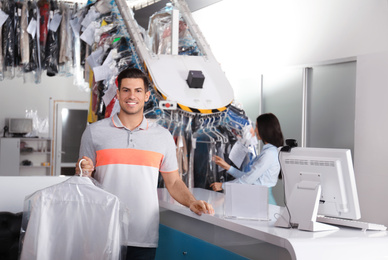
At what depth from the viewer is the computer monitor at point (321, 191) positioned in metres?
2.62

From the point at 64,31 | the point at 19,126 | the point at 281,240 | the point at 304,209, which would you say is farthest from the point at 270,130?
the point at 19,126

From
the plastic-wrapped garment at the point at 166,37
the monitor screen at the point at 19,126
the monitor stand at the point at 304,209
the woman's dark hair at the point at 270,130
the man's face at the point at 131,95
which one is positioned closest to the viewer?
the monitor stand at the point at 304,209

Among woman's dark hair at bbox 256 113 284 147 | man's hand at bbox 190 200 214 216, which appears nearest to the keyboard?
man's hand at bbox 190 200 214 216

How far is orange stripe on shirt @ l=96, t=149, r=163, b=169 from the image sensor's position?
2.97 metres

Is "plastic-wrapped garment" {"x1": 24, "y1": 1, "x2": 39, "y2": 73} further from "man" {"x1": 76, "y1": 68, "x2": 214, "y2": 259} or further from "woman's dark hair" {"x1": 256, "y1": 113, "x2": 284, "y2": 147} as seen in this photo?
"man" {"x1": 76, "y1": 68, "x2": 214, "y2": 259}

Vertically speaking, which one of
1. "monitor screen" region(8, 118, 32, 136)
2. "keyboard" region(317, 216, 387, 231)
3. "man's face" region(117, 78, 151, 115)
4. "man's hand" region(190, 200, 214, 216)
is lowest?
"keyboard" region(317, 216, 387, 231)

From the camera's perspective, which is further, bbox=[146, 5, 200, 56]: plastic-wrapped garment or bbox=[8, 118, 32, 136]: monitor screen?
bbox=[8, 118, 32, 136]: monitor screen

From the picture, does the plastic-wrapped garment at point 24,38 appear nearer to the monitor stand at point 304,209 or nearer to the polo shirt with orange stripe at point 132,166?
the polo shirt with orange stripe at point 132,166

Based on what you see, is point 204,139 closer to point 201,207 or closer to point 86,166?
point 201,207

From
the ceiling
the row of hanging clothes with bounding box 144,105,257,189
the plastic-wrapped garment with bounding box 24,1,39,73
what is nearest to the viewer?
the row of hanging clothes with bounding box 144,105,257,189

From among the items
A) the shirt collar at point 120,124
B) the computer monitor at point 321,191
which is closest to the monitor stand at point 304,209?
the computer monitor at point 321,191

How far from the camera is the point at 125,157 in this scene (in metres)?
2.98

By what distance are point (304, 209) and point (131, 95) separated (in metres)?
1.12

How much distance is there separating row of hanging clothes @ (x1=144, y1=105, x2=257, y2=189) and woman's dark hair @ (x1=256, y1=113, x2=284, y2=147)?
21cm
